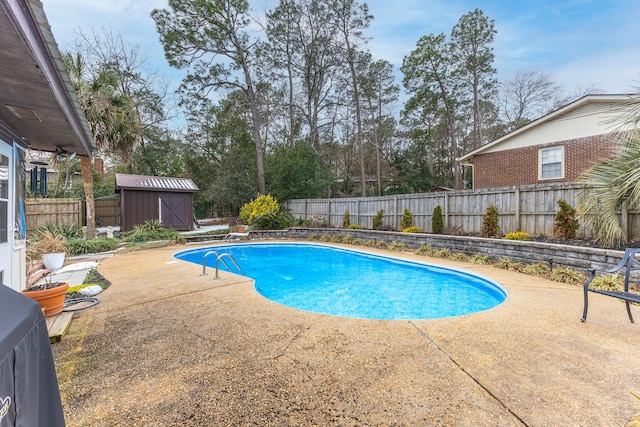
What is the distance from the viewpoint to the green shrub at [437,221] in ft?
31.0

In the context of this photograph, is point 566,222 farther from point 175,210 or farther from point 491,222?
point 175,210

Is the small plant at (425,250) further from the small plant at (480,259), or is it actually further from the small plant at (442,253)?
the small plant at (480,259)

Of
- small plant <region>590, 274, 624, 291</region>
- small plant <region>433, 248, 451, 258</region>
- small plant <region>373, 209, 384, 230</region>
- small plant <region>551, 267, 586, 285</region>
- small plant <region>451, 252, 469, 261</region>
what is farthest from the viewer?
small plant <region>373, 209, 384, 230</region>

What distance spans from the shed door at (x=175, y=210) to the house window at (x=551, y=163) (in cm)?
1592

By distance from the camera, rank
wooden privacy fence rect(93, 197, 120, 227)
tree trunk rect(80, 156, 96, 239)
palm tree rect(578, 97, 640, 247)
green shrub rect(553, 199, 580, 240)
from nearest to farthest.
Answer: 1. palm tree rect(578, 97, 640, 247)
2. green shrub rect(553, 199, 580, 240)
3. tree trunk rect(80, 156, 96, 239)
4. wooden privacy fence rect(93, 197, 120, 227)

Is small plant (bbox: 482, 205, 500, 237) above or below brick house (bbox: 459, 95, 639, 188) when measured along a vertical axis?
below

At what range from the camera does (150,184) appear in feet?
46.1

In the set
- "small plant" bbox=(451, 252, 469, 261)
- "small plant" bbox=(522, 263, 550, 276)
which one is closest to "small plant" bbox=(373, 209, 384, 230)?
"small plant" bbox=(451, 252, 469, 261)

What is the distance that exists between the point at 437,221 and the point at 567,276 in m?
4.19

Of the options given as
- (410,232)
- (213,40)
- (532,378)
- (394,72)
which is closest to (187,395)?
(532,378)

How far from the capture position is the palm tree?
5000 millimetres

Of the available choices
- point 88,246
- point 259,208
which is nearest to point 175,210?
point 259,208

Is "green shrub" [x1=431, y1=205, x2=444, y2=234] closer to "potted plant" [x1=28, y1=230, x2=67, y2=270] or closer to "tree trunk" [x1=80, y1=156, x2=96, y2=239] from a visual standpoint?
"potted plant" [x1=28, y1=230, x2=67, y2=270]

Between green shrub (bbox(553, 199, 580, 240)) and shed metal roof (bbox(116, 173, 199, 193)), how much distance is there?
1495 centimetres
